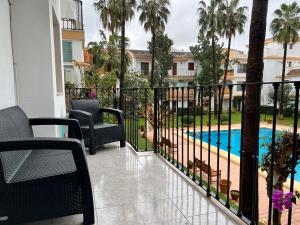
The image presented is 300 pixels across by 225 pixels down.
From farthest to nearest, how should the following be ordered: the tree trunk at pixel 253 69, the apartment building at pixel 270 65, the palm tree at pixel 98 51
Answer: the apartment building at pixel 270 65 < the palm tree at pixel 98 51 < the tree trunk at pixel 253 69

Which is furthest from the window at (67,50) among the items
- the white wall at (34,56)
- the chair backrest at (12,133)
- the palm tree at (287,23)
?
the palm tree at (287,23)

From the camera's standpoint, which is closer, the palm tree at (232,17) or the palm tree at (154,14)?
the palm tree at (154,14)

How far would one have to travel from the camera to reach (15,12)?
290cm

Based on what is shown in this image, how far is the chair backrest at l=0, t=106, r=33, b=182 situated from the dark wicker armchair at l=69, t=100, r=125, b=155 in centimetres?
129

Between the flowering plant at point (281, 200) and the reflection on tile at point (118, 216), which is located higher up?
the flowering plant at point (281, 200)

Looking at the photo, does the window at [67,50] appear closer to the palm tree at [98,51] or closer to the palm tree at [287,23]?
the palm tree at [98,51]

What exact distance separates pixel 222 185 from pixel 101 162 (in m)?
4.77

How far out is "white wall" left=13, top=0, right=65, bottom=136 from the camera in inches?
116

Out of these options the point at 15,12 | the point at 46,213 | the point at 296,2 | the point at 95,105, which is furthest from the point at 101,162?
the point at 296,2

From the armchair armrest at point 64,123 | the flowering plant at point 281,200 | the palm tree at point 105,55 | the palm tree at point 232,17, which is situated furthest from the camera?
the palm tree at point 232,17

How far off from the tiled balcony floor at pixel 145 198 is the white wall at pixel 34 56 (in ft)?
3.35

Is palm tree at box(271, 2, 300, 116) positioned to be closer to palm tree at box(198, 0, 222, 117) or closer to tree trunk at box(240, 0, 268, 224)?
palm tree at box(198, 0, 222, 117)

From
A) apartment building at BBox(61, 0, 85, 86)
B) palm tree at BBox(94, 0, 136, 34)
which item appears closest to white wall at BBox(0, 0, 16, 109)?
palm tree at BBox(94, 0, 136, 34)

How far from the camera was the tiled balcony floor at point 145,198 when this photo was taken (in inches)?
75.8
